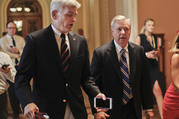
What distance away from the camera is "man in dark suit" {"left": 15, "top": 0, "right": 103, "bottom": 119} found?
Answer: 2.55 meters

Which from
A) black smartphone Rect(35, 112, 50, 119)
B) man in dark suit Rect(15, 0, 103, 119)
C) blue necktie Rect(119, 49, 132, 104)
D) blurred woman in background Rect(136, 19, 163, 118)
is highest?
man in dark suit Rect(15, 0, 103, 119)

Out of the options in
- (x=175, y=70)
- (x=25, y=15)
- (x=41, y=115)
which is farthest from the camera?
(x=25, y=15)

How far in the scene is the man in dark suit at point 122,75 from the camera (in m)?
3.52

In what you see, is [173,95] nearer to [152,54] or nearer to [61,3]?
[61,3]

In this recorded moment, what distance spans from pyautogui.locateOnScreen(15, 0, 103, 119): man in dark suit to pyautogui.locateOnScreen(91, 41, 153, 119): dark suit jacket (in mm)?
933

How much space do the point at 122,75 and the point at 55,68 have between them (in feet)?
3.77

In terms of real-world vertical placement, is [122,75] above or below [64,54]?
below

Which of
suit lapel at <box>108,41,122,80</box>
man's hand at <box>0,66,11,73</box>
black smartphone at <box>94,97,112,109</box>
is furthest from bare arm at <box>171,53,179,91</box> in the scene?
man's hand at <box>0,66,11,73</box>

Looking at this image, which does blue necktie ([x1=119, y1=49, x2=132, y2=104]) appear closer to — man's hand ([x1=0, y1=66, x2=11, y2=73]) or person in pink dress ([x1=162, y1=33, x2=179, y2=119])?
person in pink dress ([x1=162, y1=33, x2=179, y2=119])

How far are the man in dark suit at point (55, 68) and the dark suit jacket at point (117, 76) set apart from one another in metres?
0.93

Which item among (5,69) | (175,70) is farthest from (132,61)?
(5,69)

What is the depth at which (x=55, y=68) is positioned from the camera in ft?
8.53

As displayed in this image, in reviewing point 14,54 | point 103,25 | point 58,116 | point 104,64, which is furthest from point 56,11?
point 103,25

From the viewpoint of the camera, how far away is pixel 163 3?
8602mm
